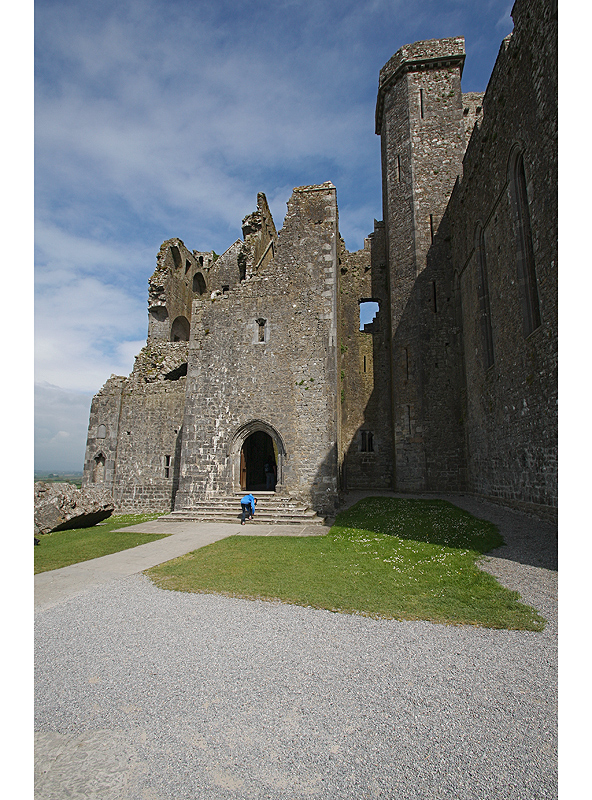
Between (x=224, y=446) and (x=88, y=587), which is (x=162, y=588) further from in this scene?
(x=224, y=446)

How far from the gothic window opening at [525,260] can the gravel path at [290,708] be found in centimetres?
877

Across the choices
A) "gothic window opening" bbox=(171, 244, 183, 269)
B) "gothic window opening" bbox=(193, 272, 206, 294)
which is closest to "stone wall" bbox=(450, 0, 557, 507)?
"gothic window opening" bbox=(171, 244, 183, 269)

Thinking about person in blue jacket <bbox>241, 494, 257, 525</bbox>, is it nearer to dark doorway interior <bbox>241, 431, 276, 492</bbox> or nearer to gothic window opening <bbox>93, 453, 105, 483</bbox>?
dark doorway interior <bbox>241, 431, 276, 492</bbox>

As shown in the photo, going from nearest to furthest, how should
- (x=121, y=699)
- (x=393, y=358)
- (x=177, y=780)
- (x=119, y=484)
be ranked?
(x=177, y=780) < (x=121, y=699) < (x=119, y=484) < (x=393, y=358)

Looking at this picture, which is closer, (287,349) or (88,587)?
(88,587)

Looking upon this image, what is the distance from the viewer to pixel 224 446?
14531 mm

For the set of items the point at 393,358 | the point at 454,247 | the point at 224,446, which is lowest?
the point at 224,446

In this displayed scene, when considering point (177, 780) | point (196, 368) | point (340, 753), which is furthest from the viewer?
point (196, 368)

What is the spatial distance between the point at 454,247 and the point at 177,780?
2124 cm

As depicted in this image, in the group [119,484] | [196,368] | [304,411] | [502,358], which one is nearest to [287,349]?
[304,411]

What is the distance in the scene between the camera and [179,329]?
25.6 metres

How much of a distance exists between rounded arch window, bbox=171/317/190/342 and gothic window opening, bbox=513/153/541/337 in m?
18.9

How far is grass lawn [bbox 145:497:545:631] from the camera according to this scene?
470cm

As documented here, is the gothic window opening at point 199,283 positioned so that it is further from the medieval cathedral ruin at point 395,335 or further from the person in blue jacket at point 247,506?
the person in blue jacket at point 247,506
